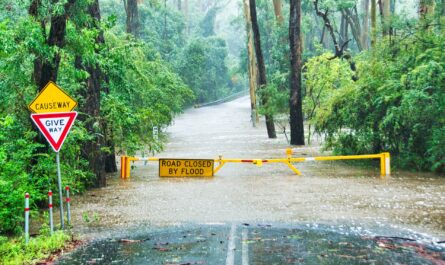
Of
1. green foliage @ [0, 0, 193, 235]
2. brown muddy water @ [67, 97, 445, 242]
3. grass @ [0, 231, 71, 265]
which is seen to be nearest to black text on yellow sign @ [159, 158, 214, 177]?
brown muddy water @ [67, 97, 445, 242]

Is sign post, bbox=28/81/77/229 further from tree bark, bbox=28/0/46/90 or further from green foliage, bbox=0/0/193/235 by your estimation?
tree bark, bbox=28/0/46/90

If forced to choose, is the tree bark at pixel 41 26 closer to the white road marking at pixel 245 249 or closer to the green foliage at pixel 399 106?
the white road marking at pixel 245 249

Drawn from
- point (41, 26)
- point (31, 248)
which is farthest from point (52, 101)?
point (31, 248)

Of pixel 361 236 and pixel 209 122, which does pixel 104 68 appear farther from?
pixel 209 122

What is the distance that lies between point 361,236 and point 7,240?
628 centimetres

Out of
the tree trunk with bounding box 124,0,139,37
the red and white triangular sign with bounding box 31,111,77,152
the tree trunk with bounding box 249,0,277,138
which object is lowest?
the red and white triangular sign with bounding box 31,111,77,152

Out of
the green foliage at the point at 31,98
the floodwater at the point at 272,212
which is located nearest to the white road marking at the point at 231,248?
the floodwater at the point at 272,212

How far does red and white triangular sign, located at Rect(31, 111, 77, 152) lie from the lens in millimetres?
11414

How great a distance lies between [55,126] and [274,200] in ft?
20.1

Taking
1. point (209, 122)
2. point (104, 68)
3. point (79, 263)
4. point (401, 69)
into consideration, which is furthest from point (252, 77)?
point (79, 263)

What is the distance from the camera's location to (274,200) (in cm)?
1521

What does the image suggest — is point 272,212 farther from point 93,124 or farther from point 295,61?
point 295,61

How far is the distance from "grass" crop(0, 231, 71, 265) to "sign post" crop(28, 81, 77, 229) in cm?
108

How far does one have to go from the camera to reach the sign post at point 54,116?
1141 cm
